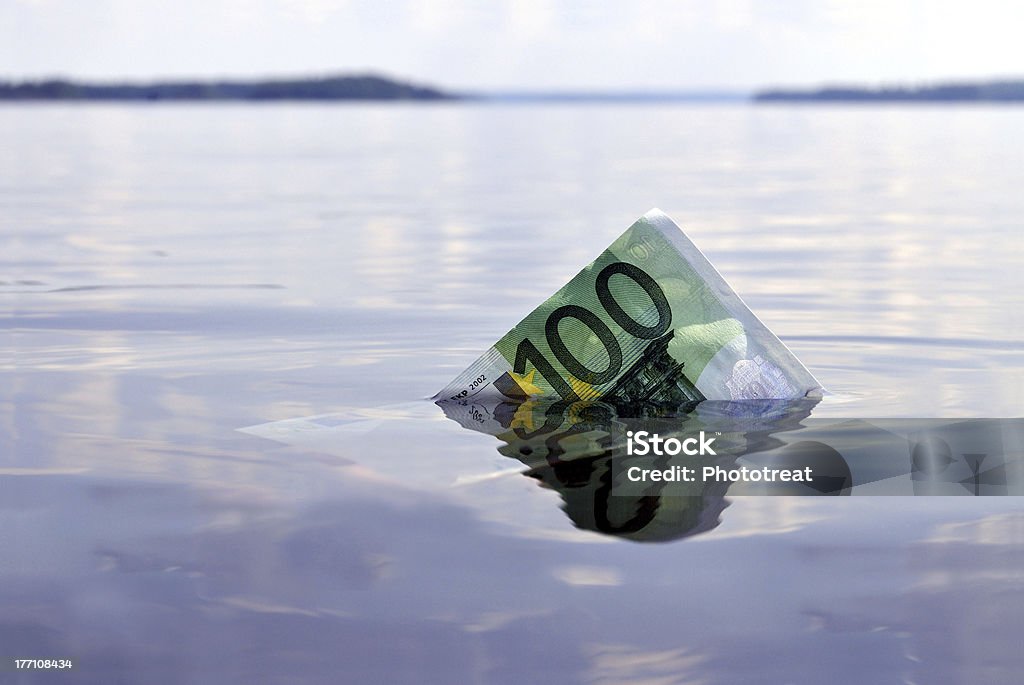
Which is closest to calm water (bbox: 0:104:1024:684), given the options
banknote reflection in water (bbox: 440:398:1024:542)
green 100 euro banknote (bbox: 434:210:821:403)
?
banknote reflection in water (bbox: 440:398:1024:542)

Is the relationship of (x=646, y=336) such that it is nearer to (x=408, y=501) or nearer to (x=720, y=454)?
(x=720, y=454)

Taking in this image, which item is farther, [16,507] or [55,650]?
[16,507]

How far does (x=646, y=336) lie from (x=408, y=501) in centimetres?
199

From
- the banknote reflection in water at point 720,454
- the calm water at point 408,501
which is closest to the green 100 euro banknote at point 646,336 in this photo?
the banknote reflection in water at point 720,454

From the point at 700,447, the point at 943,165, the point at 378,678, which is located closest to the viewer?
the point at 378,678

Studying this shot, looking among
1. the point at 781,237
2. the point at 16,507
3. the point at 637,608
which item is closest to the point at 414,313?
the point at 16,507

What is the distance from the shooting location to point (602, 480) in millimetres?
5289

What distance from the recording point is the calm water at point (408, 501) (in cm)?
370

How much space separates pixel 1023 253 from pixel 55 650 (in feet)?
40.9

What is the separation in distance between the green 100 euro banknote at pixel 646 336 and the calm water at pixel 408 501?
554 mm

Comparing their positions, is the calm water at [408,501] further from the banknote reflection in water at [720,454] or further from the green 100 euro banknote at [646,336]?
the green 100 euro banknote at [646,336]

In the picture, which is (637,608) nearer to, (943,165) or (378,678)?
(378,678)

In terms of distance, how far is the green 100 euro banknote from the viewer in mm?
6703

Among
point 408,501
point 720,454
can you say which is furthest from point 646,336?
point 408,501
